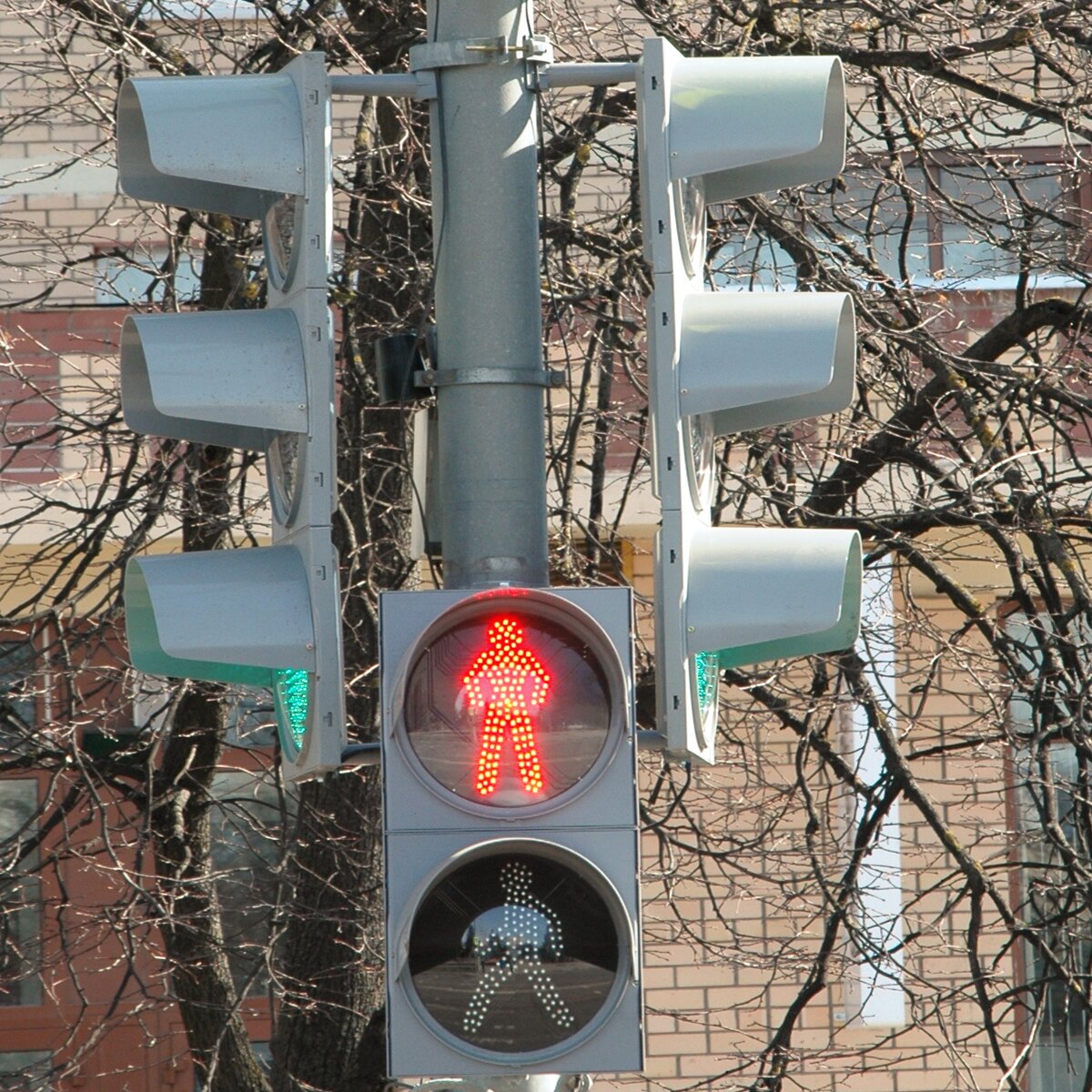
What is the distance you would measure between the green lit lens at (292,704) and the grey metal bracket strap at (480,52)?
104 cm

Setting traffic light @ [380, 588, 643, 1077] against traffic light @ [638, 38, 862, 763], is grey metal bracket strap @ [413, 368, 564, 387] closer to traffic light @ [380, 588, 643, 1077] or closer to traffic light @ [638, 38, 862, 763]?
traffic light @ [638, 38, 862, 763]

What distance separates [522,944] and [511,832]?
0.17 metres

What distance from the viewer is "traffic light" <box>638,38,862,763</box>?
8.67 ft

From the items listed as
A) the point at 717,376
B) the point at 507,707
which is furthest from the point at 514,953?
the point at 717,376

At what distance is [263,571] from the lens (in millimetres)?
2717

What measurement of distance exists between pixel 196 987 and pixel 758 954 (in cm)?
205

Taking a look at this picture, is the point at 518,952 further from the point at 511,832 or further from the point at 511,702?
the point at 511,702

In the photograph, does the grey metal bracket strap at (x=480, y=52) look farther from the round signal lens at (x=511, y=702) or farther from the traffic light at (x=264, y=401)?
the round signal lens at (x=511, y=702)

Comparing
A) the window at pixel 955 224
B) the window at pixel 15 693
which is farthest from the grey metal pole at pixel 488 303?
the window at pixel 15 693

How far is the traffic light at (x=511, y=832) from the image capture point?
255 cm

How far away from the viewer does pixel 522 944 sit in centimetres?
260

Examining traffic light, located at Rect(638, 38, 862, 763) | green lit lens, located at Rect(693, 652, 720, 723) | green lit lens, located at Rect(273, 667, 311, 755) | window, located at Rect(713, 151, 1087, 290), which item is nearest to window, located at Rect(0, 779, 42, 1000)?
window, located at Rect(713, 151, 1087, 290)

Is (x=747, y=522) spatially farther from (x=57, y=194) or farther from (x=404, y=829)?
(x=57, y=194)

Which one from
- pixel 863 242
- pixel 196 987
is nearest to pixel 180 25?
pixel 863 242
